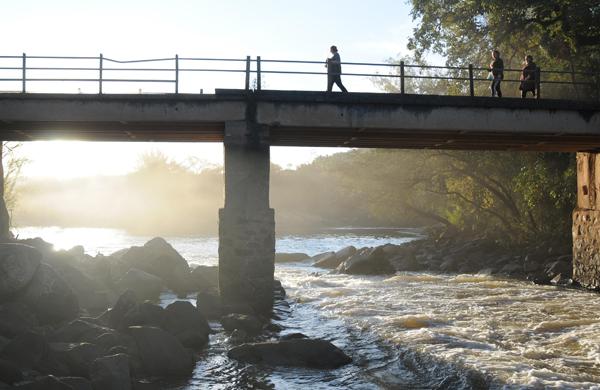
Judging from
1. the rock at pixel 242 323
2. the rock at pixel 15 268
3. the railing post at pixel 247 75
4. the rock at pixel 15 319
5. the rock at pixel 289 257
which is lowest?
the rock at pixel 289 257

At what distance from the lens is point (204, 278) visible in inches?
925

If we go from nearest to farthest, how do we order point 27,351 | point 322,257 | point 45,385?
point 45,385
point 27,351
point 322,257

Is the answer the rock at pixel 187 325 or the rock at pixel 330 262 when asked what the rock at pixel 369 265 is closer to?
the rock at pixel 330 262

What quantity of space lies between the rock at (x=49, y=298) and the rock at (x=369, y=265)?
1585 cm

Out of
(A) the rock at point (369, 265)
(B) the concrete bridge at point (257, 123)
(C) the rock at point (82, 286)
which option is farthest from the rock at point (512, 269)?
(C) the rock at point (82, 286)

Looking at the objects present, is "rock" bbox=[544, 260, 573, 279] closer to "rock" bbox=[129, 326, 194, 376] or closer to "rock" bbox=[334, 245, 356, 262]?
"rock" bbox=[334, 245, 356, 262]

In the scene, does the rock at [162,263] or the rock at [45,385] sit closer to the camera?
the rock at [45,385]

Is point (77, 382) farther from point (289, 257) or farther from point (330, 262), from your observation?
point (289, 257)

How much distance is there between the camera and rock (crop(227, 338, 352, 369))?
12.1 meters

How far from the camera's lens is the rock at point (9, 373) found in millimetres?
9227

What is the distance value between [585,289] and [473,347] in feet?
34.0

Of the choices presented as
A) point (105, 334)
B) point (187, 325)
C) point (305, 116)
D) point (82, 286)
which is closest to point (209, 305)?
point (187, 325)

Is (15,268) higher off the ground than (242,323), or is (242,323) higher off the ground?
(15,268)

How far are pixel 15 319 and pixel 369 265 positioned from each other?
18708 millimetres
